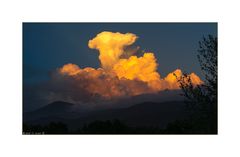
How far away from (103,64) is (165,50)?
39.5 inches

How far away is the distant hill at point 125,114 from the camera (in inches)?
682

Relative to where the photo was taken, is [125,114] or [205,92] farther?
[205,92]

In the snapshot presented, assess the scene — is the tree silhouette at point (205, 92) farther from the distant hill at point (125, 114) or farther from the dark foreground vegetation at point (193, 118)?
the distant hill at point (125, 114)

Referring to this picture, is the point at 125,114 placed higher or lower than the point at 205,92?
lower

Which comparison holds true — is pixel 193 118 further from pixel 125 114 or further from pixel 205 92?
pixel 125 114

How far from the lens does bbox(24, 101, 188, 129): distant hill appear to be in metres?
17.3

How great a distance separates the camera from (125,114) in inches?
683

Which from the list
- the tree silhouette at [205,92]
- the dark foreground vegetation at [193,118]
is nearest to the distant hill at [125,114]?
the dark foreground vegetation at [193,118]

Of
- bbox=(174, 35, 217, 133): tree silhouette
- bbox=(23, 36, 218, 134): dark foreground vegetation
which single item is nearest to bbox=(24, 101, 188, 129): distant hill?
bbox=(23, 36, 218, 134): dark foreground vegetation

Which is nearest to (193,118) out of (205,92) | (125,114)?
(205,92)
